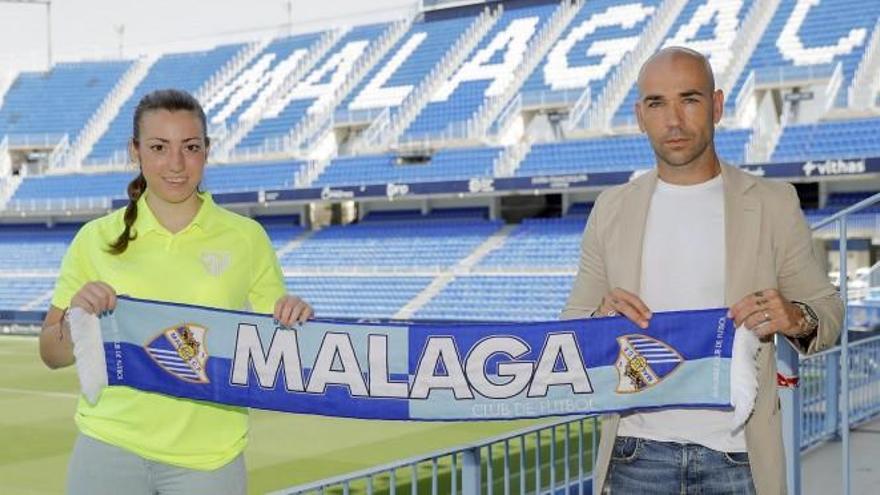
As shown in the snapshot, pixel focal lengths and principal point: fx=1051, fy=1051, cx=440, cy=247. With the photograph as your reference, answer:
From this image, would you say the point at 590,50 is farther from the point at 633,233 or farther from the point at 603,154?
the point at 633,233

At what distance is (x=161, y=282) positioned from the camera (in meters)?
3.28

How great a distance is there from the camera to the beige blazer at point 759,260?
305 centimetres

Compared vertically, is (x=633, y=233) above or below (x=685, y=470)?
above

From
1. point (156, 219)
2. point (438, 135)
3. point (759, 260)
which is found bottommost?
point (759, 260)

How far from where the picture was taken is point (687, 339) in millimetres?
3461

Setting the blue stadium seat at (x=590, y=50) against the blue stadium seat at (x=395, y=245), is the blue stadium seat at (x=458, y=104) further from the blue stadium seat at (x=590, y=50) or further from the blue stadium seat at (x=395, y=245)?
the blue stadium seat at (x=395, y=245)

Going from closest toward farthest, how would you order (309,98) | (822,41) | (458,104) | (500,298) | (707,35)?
(500,298)
(822,41)
(707,35)
(458,104)
(309,98)

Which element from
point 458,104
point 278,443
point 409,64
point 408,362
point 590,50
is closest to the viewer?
point 408,362

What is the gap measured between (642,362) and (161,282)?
5.37ft

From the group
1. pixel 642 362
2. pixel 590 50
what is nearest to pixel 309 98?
pixel 590 50

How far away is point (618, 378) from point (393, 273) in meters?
28.4

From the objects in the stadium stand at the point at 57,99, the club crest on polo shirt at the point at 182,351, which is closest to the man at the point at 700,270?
the club crest on polo shirt at the point at 182,351

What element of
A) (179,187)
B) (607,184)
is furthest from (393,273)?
(179,187)

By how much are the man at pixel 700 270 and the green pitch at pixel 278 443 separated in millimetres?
8519
